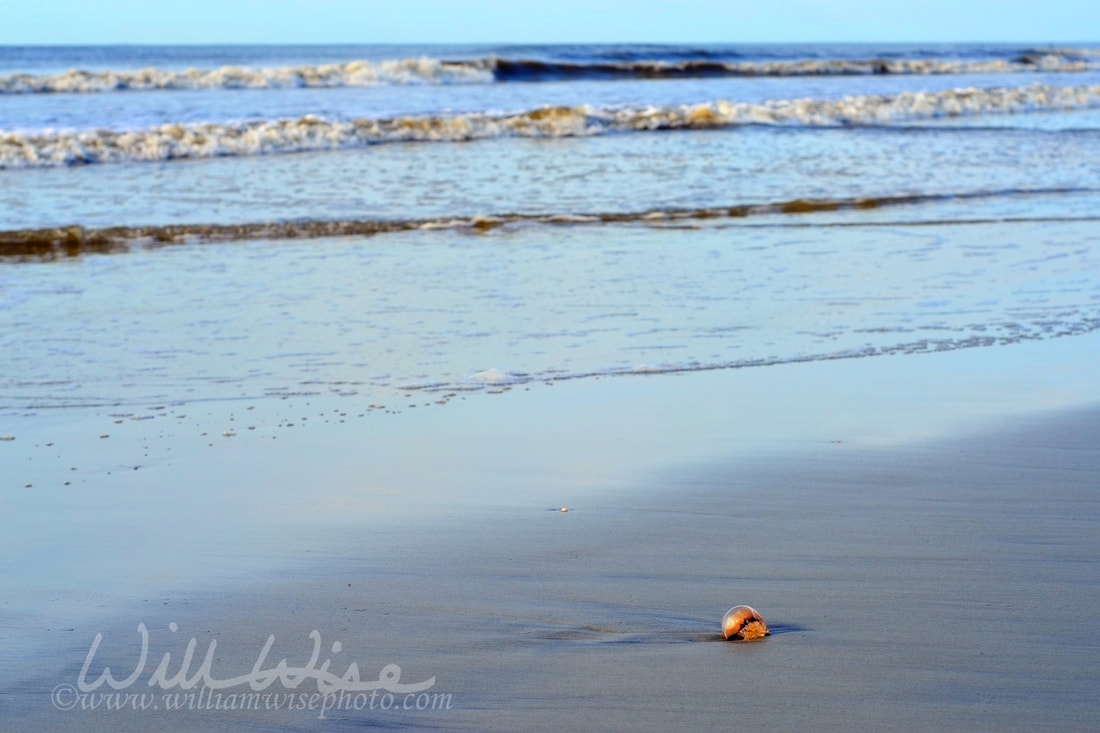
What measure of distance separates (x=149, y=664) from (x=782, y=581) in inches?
58.4

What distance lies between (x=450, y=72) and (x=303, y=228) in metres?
26.2

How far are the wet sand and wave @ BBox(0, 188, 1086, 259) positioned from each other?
183 inches

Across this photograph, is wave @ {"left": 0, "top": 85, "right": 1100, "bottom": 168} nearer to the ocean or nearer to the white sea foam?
the ocean

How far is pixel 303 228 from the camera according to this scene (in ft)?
30.6

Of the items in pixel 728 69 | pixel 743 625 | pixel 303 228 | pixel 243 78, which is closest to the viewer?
pixel 743 625

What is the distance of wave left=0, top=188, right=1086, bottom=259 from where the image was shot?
877cm

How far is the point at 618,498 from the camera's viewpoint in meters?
3.57

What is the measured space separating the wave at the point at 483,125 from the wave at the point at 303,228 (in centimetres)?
522

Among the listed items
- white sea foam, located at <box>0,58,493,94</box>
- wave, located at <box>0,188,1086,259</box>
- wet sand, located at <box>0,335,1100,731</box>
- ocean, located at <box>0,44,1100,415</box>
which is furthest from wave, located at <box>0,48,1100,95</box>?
wet sand, located at <box>0,335,1100,731</box>

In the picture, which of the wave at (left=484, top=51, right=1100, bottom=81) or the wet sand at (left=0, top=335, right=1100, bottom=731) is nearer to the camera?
the wet sand at (left=0, top=335, right=1100, bottom=731)

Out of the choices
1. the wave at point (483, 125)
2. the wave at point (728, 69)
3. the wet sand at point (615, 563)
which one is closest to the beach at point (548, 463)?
the wet sand at point (615, 563)

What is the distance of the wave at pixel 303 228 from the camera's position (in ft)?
28.8

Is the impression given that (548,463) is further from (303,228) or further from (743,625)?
(303,228)

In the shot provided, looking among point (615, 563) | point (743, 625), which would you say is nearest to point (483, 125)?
point (615, 563)
